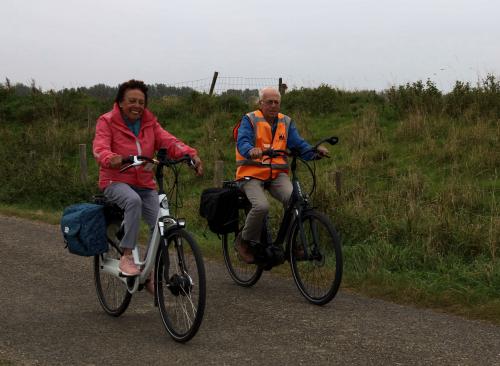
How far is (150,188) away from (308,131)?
14438 mm

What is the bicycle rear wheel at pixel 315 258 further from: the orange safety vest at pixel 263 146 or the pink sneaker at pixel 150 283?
the pink sneaker at pixel 150 283

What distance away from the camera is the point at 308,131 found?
65.9 ft

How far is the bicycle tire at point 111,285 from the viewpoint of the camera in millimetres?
6094

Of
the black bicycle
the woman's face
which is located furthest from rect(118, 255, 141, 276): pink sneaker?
the black bicycle

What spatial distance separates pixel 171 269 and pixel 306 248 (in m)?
1.64

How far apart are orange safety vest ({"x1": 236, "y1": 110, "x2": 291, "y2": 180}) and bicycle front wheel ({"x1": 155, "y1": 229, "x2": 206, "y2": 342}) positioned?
73.3 inches

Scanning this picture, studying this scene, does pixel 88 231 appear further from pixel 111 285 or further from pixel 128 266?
pixel 111 285

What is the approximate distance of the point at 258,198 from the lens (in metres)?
6.88

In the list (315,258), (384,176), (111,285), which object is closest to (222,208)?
(315,258)

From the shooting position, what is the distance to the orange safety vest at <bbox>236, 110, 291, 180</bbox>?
23.0 feet

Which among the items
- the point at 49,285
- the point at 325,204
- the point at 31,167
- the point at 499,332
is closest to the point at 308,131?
the point at 31,167

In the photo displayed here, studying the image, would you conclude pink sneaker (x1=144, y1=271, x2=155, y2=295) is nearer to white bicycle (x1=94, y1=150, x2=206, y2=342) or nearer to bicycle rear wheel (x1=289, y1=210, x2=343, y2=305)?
white bicycle (x1=94, y1=150, x2=206, y2=342)

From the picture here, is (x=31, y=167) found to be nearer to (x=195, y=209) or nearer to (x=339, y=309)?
(x=195, y=209)

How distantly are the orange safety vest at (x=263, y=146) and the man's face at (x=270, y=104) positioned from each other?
0.07 m
